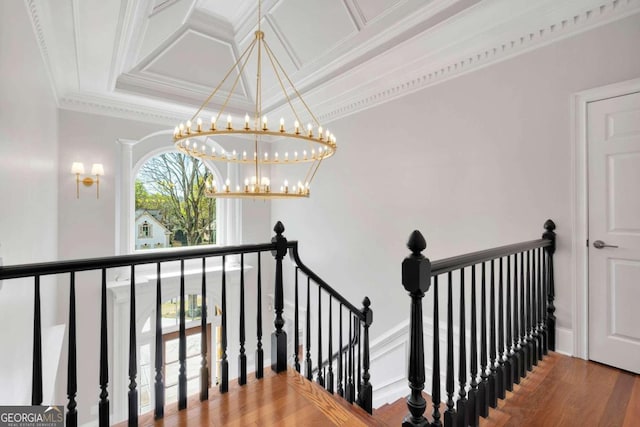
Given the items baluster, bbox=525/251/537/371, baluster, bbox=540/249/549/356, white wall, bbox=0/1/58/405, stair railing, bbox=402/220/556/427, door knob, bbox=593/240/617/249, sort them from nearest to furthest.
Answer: stair railing, bbox=402/220/556/427 < white wall, bbox=0/1/58/405 < baluster, bbox=525/251/537/371 < door knob, bbox=593/240/617/249 < baluster, bbox=540/249/549/356

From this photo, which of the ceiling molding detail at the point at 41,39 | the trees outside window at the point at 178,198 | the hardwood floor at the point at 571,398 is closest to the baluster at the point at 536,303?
the hardwood floor at the point at 571,398

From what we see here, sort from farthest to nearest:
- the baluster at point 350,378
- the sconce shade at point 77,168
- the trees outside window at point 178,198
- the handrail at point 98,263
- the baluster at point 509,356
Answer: the trees outside window at point 178,198 → the sconce shade at point 77,168 → the baluster at point 350,378 → the baluster at point 509,356 → the handrail at point 98,263

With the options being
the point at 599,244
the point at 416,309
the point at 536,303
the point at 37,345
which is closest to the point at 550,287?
the point at 536,303

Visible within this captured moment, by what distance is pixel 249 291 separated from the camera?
5.96 metres

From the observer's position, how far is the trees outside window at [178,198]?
5.33 metres

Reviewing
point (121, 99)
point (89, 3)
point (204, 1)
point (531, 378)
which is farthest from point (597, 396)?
point (121, 99)

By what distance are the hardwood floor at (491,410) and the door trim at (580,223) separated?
0.32m

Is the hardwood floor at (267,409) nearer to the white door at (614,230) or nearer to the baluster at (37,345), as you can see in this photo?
the baluster at (37,345)

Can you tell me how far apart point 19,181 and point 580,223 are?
4075 mm

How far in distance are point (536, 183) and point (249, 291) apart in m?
4.97

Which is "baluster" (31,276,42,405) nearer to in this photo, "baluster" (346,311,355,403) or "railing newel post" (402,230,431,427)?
"railing newel post" (402,230,431,427)

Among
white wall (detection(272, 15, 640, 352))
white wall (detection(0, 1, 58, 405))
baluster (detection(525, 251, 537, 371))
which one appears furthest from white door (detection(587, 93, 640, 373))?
white wall (detection(0, 1, 58, 405))

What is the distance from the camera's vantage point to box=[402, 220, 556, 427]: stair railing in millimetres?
1282

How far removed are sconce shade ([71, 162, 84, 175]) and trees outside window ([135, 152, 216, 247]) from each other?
103 centimetres
